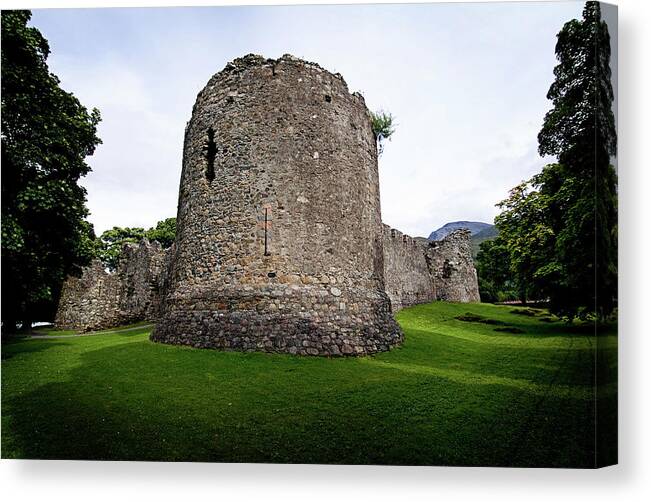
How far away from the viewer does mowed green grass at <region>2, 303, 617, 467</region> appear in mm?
4754

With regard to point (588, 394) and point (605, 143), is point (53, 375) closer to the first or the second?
point (588, 394)

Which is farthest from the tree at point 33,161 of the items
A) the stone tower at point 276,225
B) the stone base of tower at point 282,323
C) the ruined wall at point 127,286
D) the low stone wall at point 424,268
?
the low stone wall at point 424,268

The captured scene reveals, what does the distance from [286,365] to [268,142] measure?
13.1 feet

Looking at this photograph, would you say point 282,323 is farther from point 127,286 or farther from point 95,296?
point 127,286

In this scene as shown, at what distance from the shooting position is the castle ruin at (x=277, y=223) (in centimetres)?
720

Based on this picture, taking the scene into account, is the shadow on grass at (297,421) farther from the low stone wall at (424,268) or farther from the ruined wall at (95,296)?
the low stone wall at (424,268)

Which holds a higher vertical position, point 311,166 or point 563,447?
point 311,166

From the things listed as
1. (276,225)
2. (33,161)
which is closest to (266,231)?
(276,225)

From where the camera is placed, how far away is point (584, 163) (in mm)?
5449

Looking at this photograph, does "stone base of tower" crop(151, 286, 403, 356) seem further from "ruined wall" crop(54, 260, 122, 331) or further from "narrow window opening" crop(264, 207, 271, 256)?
"ruined wall" crop(54, 260, 122, 331)

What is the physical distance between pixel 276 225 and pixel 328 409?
353cm

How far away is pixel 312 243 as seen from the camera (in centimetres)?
769

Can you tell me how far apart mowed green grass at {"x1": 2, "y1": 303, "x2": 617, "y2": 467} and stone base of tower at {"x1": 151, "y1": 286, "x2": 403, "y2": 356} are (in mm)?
714

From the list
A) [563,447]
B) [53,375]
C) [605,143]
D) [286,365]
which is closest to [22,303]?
[53,375]
